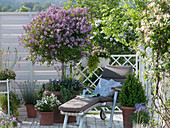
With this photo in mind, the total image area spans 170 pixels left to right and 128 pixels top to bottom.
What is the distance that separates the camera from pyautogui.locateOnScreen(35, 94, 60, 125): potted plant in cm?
506

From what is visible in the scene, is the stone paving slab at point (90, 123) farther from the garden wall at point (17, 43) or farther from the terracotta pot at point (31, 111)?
the garden wall at point (17, 43)

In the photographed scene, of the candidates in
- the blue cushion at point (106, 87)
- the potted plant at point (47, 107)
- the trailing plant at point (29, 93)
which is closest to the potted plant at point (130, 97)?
the blue cushion at point (106, 87)

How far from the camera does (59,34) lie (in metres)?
4.94

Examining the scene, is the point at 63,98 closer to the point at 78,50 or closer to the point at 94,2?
the point at 78,50

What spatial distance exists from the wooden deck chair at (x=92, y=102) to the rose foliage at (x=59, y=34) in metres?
0.71

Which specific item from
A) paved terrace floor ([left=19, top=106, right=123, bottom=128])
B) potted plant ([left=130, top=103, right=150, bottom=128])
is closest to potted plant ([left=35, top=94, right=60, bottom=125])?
paved terrace floor ([left=19, top=106, right=123, bottom=128])

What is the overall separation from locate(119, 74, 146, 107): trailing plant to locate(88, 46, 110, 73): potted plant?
1074 mm

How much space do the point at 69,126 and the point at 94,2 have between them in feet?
15.9

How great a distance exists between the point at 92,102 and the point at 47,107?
90cm

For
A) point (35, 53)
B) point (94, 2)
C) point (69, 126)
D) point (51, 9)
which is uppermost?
point (94, 2)

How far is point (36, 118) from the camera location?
5707mm

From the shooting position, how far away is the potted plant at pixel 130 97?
4.68 m

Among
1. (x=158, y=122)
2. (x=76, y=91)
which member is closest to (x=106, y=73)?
(x=76, y=91)

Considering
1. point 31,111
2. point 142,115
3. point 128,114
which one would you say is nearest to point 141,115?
point 142,115
